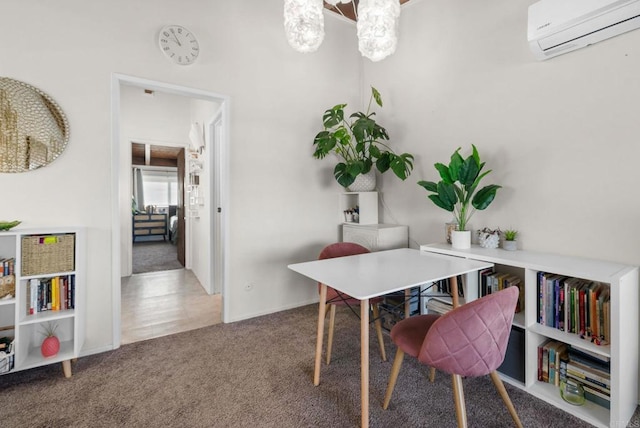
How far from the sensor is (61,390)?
5.82ft

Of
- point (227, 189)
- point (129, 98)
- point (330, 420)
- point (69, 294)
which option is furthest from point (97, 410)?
point (129, 98)

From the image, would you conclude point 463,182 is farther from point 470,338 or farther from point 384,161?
point 470,338

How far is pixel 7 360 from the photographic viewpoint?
1742 millimetres

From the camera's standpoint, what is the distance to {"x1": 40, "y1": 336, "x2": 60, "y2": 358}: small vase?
1891 millimetres

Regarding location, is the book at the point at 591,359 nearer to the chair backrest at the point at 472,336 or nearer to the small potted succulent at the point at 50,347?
the chair backrest at the point at 472,336

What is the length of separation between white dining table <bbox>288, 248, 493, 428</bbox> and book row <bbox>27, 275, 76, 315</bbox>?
4.95 ft

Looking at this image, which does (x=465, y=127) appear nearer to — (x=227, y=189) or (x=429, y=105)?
(x=429, y=105)

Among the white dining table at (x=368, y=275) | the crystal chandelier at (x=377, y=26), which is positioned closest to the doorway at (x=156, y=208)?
the white dining table at (x=368, y=275)

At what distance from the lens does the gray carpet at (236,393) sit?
153 centimetres

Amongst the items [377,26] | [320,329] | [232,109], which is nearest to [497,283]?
[320,329]

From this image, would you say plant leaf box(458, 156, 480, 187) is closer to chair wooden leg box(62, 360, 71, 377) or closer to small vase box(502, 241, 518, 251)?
small vase box(502, 241, 518, 251)

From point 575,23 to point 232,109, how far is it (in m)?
2.48

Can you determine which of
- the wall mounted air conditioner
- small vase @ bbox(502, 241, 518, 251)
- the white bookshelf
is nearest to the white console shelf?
small vase @ bbox(502, 241, 518, 251)

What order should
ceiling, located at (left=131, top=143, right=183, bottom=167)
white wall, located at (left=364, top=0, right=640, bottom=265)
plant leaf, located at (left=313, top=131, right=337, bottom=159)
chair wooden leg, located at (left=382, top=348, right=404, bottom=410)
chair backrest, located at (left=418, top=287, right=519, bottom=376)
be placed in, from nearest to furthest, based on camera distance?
chair backrest, located at (left=418, top=287, right=519, bottom=376), chair wooden leg, located at (left=382, top=348, right=404, bottom=410), white wall, located at (left=364, top=0, right=640, bottom=265), plant leaf, located at (left=313, top=131, right=337, bottom=159), ceiling, located at (left=131, top=143, right=183, bottom=167)
